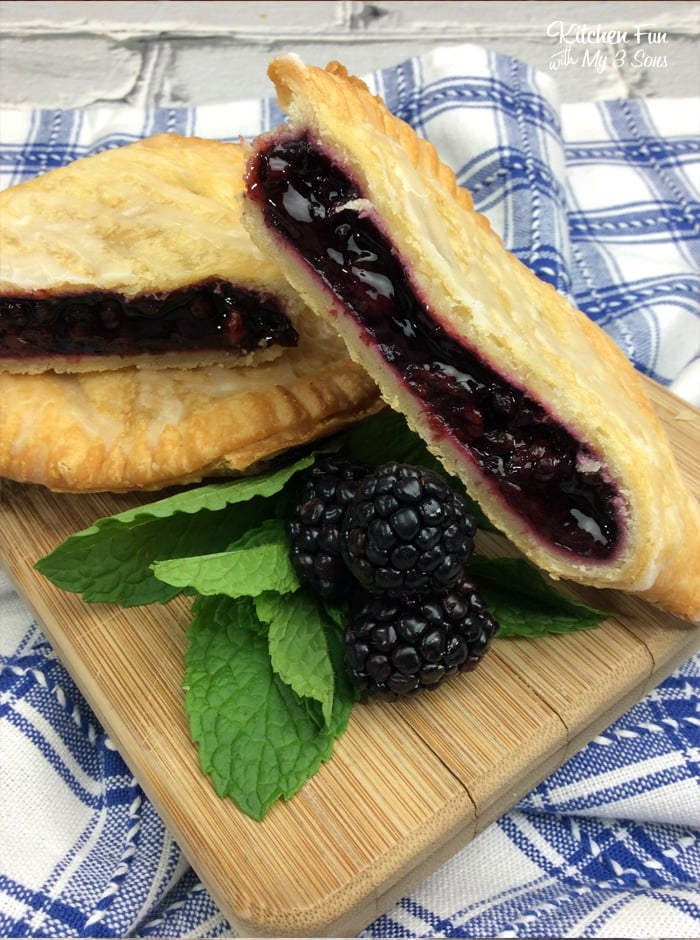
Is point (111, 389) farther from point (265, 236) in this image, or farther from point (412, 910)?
point (412, 910)

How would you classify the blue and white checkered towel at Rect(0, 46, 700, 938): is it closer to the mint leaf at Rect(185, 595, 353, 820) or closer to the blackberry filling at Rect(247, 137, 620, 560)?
the mint leaf at Rect(185, 595, 353, 820)

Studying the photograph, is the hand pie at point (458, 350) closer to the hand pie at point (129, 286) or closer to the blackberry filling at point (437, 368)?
the blackberry filling at point (437, 368)

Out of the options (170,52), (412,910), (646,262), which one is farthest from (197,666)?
(170,52)

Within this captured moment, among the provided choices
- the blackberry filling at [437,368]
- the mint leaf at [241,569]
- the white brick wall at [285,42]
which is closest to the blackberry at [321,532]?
the mint leaf at [241,569]

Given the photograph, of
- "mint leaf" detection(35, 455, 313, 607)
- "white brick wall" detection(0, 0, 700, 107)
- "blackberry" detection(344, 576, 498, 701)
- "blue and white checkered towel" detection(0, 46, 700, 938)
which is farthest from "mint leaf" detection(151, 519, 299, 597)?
"white brick wall" detection(0, 0, 700, 107)

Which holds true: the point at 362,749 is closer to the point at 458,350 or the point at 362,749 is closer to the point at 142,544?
the point at 142,544

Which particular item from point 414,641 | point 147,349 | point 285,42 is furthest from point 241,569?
point 285,42
